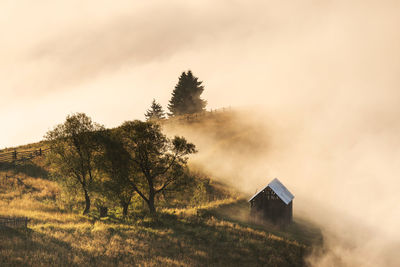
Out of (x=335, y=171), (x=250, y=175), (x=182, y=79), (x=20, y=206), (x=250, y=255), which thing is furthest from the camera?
(x=182, y=79)

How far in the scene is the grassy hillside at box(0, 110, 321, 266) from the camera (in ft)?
74.7

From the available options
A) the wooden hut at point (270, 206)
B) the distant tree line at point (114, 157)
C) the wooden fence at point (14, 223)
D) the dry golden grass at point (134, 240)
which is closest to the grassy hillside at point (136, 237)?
the dry golden grass at point (134, 240)

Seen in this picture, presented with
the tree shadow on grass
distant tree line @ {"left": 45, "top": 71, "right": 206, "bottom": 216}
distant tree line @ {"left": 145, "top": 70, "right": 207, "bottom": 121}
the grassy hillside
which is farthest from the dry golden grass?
distant tree line @ {"left": 145, "top": 70, "right": 207, "bottom": 121}

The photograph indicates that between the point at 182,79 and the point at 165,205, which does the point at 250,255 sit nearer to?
the point at 165,205

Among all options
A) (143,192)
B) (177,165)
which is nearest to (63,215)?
(143,192)

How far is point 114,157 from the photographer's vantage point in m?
33.3

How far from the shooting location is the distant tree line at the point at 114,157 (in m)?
33.2

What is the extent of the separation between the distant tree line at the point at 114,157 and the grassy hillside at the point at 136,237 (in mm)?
3200

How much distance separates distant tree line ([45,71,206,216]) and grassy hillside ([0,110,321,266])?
10.5 feet

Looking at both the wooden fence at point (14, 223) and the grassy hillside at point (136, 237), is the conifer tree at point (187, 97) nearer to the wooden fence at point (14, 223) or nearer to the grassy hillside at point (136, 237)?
the grassy hillside at point (136, 237)

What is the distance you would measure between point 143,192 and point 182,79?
232 feet

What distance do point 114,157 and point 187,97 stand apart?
71.1 metres

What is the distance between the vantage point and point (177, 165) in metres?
35.2

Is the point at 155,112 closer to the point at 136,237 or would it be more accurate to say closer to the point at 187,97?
the point at 187,97
